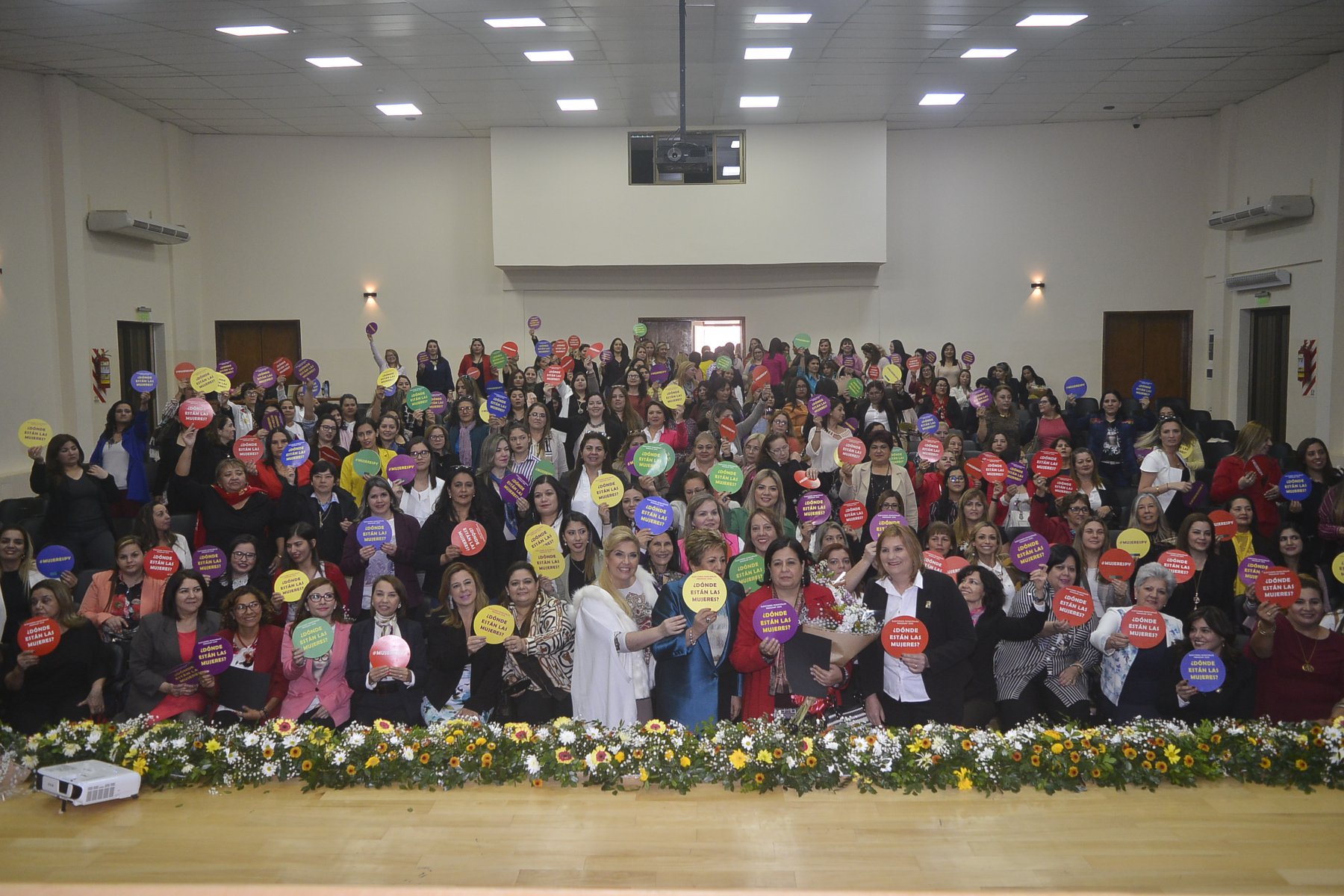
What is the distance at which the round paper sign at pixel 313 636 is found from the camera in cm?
429

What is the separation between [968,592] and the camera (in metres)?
4.69

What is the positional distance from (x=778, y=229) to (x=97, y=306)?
8.28m

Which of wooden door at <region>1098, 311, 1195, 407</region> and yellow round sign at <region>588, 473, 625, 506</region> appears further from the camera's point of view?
wooden door at <region>1098, 311, 1195, 407</region>

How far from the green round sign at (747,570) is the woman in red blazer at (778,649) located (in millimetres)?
67

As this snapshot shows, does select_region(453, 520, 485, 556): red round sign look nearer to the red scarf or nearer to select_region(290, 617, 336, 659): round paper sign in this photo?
select_region(290, 617, 336, 659): round paper sign

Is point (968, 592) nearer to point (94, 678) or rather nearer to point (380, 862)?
point (380, 862)


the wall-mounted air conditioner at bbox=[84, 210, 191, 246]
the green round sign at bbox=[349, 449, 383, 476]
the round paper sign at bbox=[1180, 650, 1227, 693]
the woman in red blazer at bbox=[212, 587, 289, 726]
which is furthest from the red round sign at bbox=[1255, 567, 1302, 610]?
the wall-mounted air conditioner at bbox=[84, 210, 191, 246]

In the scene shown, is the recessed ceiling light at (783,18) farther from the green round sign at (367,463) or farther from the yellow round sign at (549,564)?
the yellow round sign at (549,564)

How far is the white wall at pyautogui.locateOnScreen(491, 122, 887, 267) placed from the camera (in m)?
12.8

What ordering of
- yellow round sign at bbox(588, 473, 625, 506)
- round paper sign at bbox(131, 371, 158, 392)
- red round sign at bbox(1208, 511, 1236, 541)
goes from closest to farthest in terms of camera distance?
red round sign at bbox(1208, 511, 1236, 541)
yellow round sign at bbox(588, 473, 625, 506)
round paper sign at bbox(131, 371, 158, 392)

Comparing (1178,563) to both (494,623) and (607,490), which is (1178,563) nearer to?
(607,490)

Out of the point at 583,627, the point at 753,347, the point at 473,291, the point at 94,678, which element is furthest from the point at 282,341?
the point at 583,627

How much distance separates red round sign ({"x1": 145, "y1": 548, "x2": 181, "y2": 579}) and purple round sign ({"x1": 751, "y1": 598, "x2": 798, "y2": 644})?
304 centimetres

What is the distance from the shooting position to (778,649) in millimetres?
4223
